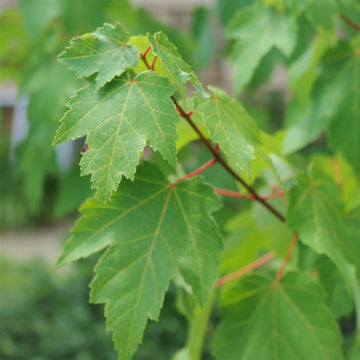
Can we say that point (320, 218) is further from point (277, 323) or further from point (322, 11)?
point (322, 11)

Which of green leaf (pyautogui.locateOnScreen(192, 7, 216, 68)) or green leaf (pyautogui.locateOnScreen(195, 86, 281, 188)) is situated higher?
green leaf (pyautogui.locateOnScreen(192, 7, 216, 68))

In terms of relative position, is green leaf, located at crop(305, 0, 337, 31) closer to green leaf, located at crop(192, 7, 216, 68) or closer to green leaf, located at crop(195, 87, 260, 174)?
green leaf, located at crop(195, 87, 260, 174)

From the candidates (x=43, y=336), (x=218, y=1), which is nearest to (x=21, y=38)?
(x=218, y=1)

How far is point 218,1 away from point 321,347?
1.09m

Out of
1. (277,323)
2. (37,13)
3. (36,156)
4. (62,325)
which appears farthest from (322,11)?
(62,325)

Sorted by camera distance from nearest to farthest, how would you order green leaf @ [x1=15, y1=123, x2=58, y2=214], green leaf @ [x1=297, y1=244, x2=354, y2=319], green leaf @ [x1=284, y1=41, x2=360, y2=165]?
green leaf @ [x1=297, y1=244, x2=354, y2=319]
green leaf @ [x1=284, y1=41, x2=360, y2=165]
green leaf @ [x1=15, y1=123, x2=58, y2=214]

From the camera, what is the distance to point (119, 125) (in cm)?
46

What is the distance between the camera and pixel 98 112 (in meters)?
0.46

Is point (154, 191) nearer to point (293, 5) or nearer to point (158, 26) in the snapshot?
point (293, 5)

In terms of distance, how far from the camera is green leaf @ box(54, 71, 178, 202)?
0.45 meters

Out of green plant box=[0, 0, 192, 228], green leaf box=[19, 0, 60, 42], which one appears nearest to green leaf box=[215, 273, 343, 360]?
green plant box=[0, 0, 192, 228]

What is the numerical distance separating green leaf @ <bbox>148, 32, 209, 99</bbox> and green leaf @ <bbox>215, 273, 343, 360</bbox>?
341 mm

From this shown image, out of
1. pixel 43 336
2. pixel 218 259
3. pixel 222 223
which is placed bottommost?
pixel 43 336

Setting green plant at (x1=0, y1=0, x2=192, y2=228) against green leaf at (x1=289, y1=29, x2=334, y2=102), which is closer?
green leaf at (x1=289, y1=29, x2=334, y2=102)
